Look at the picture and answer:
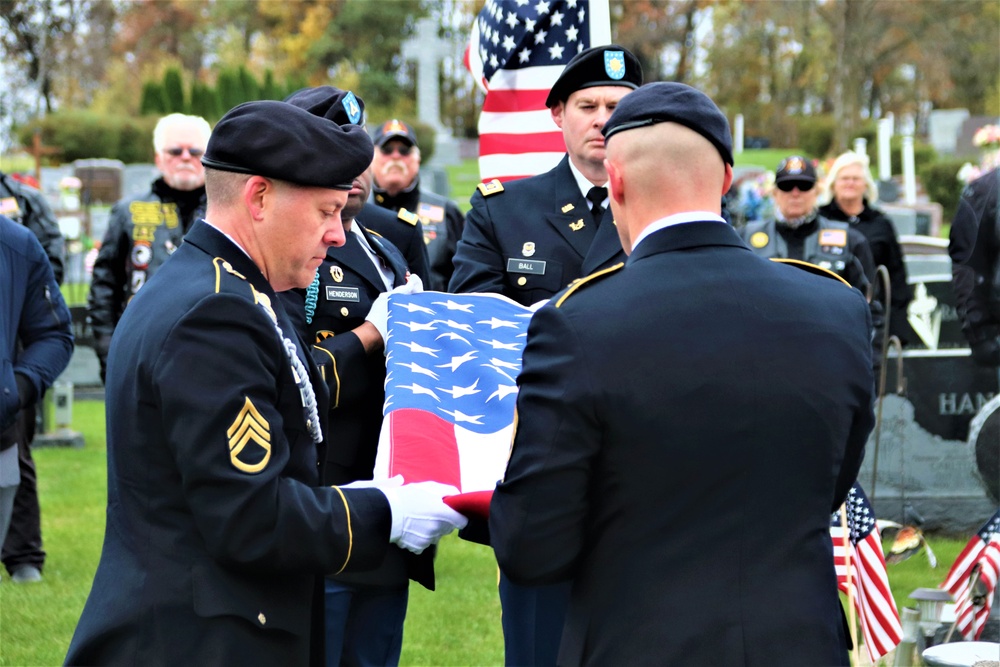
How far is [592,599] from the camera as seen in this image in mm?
2410

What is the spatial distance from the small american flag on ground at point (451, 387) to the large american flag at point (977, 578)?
2.75 m

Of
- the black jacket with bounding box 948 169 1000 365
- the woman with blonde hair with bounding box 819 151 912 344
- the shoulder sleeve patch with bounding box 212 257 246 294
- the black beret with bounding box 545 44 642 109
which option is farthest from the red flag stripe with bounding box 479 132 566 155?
the woman with blonde hair with bounding box 819 151 912 344

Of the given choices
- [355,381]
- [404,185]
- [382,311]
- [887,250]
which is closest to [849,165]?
[887,250]

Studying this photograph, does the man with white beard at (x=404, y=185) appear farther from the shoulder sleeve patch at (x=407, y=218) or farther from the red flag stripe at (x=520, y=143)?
the shoulder sleeve patch at (x=407, y=218)

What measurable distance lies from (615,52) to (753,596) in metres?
2.29

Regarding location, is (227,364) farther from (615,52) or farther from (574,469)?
(615,52)

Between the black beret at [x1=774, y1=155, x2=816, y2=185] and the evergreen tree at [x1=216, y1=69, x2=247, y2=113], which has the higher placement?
the evergreen tree at [x1=216, y1=69, x2=247, y2=113]

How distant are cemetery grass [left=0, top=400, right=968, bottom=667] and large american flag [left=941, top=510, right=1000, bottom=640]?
987 mm

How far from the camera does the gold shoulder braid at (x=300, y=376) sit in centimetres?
253

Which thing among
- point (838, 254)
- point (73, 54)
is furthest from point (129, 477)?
point (73, 54)

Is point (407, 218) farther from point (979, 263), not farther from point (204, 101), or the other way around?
point (204, 101)

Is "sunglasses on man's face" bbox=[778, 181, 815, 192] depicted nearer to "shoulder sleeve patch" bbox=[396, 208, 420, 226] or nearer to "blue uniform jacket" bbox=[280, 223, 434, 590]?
"shoulder sleeve patch" bbox=[396, 208, 420, 226]

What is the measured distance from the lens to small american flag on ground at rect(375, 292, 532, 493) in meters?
3.14

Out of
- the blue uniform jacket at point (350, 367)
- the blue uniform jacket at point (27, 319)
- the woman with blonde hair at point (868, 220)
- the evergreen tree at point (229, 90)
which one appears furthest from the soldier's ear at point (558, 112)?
the evergreen tree at point (229, 90)
